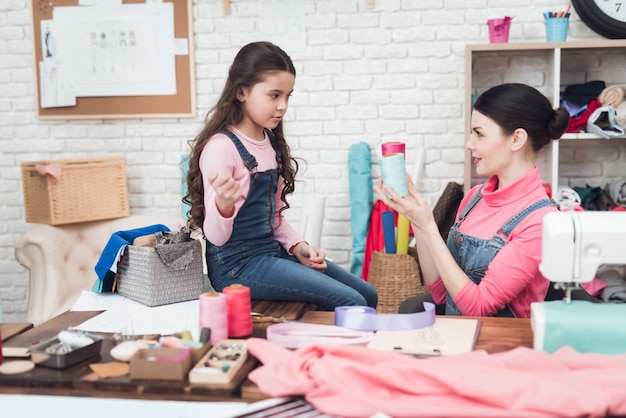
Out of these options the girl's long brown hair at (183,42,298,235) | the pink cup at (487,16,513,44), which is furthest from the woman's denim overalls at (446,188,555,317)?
the pink cup at (487,16,513,44)

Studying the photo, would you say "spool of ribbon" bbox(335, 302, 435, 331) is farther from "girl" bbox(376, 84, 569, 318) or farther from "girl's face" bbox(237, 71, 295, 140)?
"girl's face" bbox(237, 71, 295, 140)

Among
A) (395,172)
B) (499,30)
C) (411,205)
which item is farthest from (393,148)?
(499,30)

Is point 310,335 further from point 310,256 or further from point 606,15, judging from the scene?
point 606,15

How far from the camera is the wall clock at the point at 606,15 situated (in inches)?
141

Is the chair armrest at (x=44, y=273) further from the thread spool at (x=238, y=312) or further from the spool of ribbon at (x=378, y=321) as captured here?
the spool of ribbon at (x=378, y=321)

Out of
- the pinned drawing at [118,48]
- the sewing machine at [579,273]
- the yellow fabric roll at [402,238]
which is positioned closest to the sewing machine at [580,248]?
the sewing machine at [579,273]

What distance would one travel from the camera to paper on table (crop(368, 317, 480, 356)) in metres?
1.50

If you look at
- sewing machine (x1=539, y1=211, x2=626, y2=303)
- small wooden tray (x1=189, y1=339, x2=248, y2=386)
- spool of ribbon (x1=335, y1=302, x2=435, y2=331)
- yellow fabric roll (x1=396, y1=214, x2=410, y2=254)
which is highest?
sewing machine (x1=539, y1=211, x2=626, y2=303)

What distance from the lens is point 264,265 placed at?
7.11 ft

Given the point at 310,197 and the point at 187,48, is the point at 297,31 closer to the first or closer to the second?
the point at 187,48

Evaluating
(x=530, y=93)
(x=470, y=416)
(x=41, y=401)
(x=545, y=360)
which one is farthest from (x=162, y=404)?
(x=530, y=93)

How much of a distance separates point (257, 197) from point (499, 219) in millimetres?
761

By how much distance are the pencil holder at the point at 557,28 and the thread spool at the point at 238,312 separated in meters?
2.59

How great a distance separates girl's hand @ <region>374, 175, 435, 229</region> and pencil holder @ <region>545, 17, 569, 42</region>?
2.02 m
